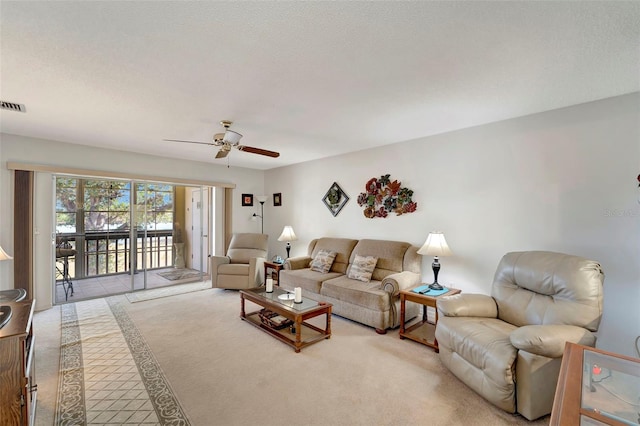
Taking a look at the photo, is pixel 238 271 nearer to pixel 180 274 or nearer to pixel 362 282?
pixel 180 274

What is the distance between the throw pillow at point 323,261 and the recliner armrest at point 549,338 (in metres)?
2.66

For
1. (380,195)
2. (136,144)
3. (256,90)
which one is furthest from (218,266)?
(256,90)

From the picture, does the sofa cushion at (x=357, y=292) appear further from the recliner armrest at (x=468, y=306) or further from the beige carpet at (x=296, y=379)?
the recliner armrest at (x=468, y=306)

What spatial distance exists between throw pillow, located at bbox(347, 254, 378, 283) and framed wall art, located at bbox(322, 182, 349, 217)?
120cm

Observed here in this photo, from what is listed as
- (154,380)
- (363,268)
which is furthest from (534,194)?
(154,380)

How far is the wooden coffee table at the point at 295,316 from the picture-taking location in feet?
9.02

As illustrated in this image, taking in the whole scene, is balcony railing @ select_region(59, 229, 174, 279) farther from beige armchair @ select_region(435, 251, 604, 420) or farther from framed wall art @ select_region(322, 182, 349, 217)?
beige armchair @ select_region(435, 251, 604, 420)

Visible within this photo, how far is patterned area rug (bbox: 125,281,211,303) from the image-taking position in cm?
449

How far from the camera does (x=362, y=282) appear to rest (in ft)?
12.1

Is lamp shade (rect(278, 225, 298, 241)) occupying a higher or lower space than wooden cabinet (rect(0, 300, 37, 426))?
higher

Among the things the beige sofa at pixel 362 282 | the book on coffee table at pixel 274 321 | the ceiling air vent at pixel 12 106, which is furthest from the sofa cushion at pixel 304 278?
the ceiling air vent at pixel 12 106

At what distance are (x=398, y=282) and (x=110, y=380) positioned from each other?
9.39ft

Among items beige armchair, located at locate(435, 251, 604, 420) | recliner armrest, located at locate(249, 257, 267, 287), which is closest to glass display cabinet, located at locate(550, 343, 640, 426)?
beige armchair, located at locate(435, 251, 604, 420)

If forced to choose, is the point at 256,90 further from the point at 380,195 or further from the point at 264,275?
the point at 264,275
